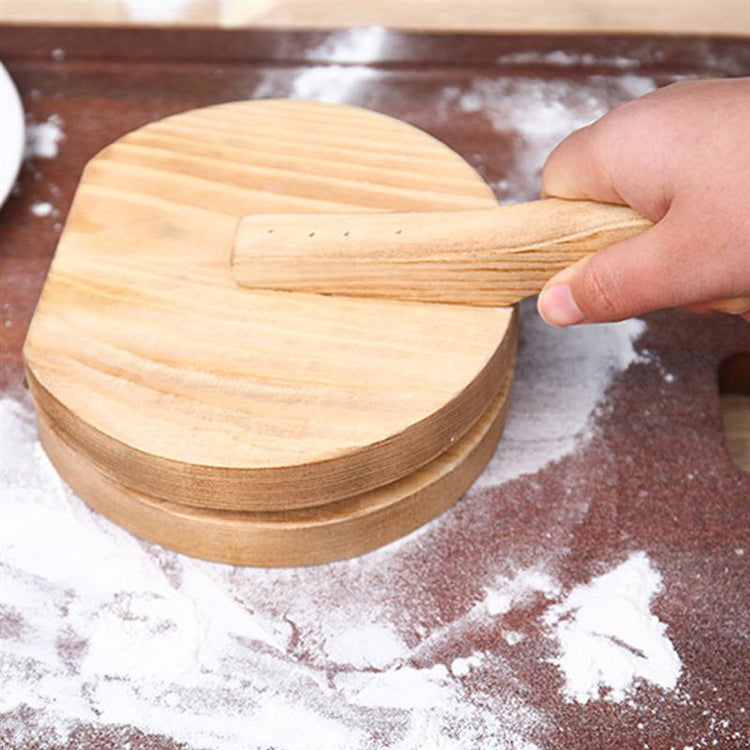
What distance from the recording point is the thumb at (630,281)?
2.05 feet

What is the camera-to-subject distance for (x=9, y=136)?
2.83 feet

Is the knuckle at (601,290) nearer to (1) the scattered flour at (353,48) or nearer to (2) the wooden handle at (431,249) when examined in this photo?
(2) the wooden handle at (431,249)

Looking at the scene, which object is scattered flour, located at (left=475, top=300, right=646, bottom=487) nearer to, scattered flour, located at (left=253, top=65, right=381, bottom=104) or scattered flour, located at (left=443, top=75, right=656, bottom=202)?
scattered flour, located at (left=443, top=75, right=656, bottom=202)

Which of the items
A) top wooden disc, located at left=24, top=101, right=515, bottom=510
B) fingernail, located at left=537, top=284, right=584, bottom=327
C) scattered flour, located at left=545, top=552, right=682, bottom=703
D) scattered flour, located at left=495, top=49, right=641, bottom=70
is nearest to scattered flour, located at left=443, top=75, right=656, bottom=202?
scattered flour, located at left=495, top=49, right=641, bottom=70

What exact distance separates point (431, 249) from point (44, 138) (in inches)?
15.6

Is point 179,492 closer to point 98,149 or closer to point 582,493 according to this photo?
point 582,493

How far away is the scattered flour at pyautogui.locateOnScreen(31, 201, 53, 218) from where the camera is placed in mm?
866

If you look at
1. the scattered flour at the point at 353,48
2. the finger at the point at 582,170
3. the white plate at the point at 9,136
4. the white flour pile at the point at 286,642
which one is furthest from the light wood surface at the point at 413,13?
the white flour pile at the point at 286,642

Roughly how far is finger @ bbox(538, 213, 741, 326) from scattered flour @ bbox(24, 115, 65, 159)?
444mm

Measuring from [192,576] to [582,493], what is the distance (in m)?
0.25

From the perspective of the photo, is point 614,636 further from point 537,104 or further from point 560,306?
point 537,104

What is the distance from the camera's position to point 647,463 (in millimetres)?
744

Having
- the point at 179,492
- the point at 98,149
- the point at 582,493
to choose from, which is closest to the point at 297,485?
the point at 179,492

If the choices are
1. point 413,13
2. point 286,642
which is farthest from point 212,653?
point 413,13
